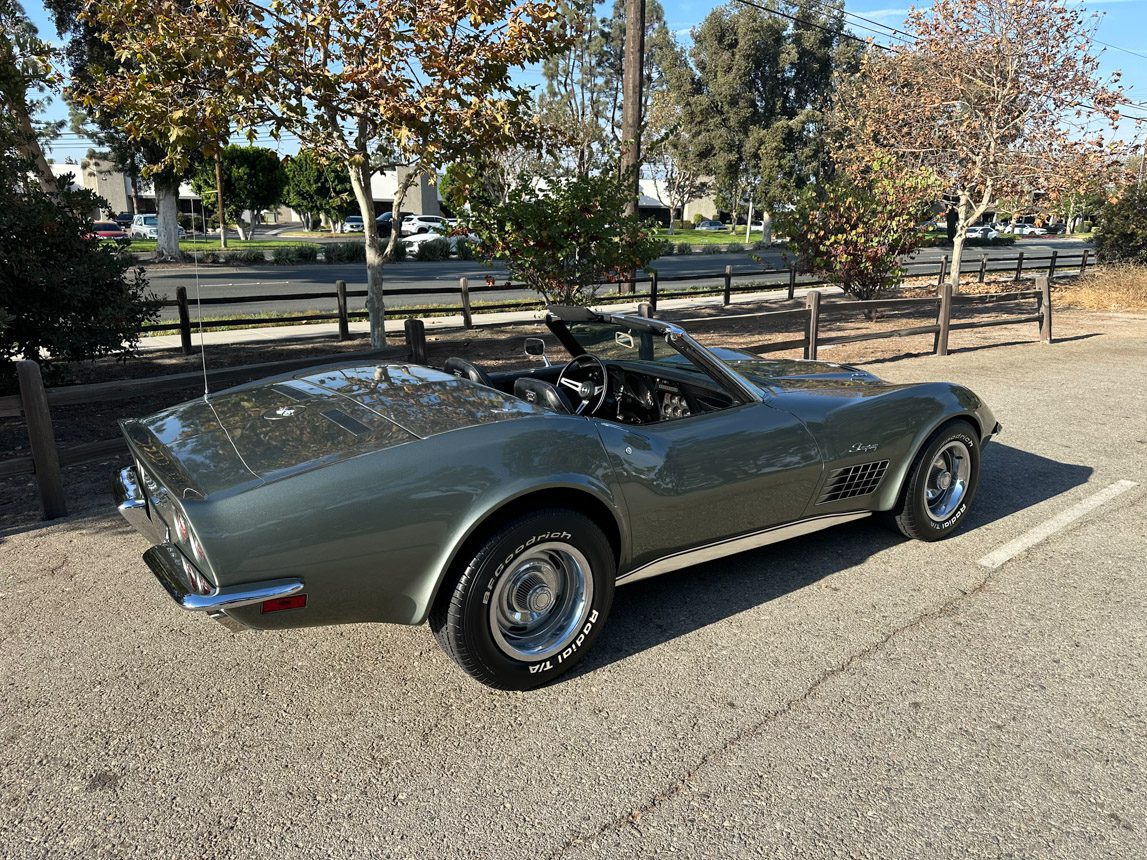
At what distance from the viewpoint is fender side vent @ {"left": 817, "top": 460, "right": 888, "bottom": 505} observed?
3842 millimetres

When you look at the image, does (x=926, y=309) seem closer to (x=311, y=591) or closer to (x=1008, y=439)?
(x=1008, y=439)

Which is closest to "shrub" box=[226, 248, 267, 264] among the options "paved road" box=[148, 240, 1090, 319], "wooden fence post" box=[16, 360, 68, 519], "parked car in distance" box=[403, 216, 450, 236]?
"paved road" box=[148, 240, 1090, 319]

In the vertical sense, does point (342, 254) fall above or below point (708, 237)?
below

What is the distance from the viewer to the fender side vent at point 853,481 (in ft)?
12.6

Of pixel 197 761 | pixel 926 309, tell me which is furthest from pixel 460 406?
pixel 926 309

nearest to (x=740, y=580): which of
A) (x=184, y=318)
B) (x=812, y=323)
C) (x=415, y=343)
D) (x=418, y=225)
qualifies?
(x=415, y=343)

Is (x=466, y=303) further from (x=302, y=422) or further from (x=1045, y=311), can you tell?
(x=302, y=422)

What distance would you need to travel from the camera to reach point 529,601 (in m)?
3.03

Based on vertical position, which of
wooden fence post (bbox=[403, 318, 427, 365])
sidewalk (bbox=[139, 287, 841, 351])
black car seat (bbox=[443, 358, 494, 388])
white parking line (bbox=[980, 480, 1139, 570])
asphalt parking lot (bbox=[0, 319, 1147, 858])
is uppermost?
black car seat (bbox=[443, 358, 494, 388])

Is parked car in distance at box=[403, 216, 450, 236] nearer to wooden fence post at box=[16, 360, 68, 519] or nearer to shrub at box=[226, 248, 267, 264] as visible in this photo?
shrub at box=[226, 248, 267, 264]

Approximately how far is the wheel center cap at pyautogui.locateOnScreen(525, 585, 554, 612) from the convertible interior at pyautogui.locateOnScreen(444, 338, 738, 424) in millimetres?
921

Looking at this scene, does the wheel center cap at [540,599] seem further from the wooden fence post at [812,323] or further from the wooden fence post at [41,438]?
the wooden fence post at [812,323]

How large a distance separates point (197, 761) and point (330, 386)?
1589mm

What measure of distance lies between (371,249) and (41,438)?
20.3 feet
